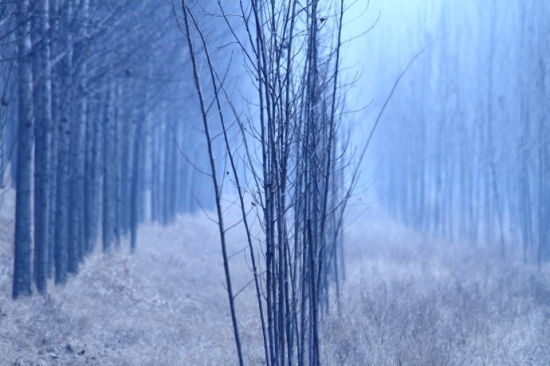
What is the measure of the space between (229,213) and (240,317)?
537cm

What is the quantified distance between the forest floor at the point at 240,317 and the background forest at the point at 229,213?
0.14 feet

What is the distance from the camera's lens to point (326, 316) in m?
7.95

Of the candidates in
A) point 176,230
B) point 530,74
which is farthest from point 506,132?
point 176,230

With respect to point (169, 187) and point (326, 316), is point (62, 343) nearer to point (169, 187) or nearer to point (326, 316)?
point (326, 316)

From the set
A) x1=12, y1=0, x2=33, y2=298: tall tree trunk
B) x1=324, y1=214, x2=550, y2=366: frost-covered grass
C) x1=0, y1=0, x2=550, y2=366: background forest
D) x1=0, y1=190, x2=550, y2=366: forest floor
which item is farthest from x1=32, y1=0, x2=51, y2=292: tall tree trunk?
x1=324, y1=214, x2=550, y2=366: frost-covered grass

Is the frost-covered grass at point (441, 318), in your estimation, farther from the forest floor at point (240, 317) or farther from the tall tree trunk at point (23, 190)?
the tall tree trunk at point (23, 190)

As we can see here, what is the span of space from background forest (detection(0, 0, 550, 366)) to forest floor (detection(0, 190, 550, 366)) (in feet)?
0.14

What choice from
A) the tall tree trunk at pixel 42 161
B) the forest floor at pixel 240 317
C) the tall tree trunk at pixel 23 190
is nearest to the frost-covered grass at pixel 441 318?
the forest floor at pixel 240 317

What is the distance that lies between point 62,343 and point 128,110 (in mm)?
9134

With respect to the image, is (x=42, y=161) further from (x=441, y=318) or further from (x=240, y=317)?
(x=441, y=318)

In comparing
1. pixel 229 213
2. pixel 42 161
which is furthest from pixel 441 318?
pixel 229 213

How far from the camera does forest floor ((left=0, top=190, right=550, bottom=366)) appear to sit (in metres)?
6.71

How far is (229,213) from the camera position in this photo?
14.7m

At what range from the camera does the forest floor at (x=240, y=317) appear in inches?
264
